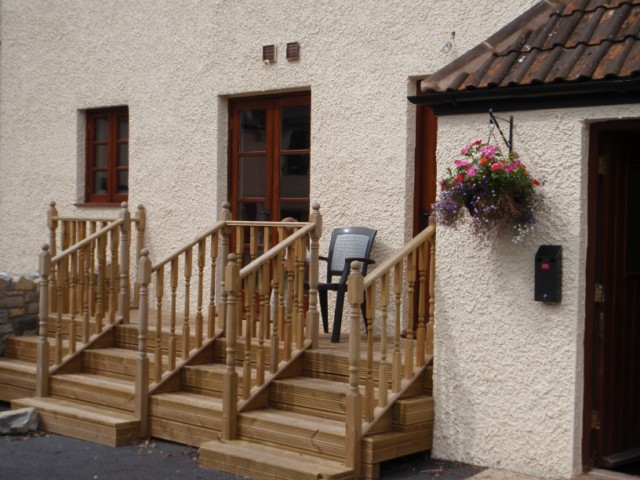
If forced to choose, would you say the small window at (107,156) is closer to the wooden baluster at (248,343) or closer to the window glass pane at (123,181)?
the window glass pane at (123,181)

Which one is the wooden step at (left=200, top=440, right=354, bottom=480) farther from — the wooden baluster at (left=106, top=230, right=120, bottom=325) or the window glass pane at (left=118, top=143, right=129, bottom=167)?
the window glass pane at (left=118, top=143, right=129, bottom=167)

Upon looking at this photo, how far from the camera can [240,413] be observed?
735 centimetres

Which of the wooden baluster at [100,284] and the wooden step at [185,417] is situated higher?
the wooden baluster at [100,284]

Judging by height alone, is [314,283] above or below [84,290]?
above

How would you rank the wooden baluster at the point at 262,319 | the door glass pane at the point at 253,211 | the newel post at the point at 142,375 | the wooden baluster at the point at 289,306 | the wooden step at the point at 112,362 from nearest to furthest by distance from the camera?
the wooden baluster at the point at 262,319, the wooden baluster at the point at 289,306, the newel post at the point at 142,375, the wooden step at the point at 112,362, the door glass pane at the point at 253,211

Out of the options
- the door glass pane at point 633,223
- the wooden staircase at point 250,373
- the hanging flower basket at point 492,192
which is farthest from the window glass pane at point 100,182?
the door glass pane at point 633,223

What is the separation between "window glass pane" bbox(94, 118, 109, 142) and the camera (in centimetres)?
1124

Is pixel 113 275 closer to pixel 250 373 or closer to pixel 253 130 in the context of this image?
pixel 253 130

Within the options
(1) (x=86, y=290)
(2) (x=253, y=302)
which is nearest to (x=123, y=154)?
(1) (x=86, y=290)

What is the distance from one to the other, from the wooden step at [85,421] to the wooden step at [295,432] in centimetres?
106

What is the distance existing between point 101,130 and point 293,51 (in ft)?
9.86

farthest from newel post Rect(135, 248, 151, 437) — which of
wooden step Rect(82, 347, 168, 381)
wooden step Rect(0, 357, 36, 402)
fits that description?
wooden step Rect(0, 357, 36, 402)

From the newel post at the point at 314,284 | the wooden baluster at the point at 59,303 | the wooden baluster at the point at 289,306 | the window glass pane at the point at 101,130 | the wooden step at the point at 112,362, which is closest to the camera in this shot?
the wooden baluster at the point at 289,306

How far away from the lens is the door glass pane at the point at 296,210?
9.36 meters
